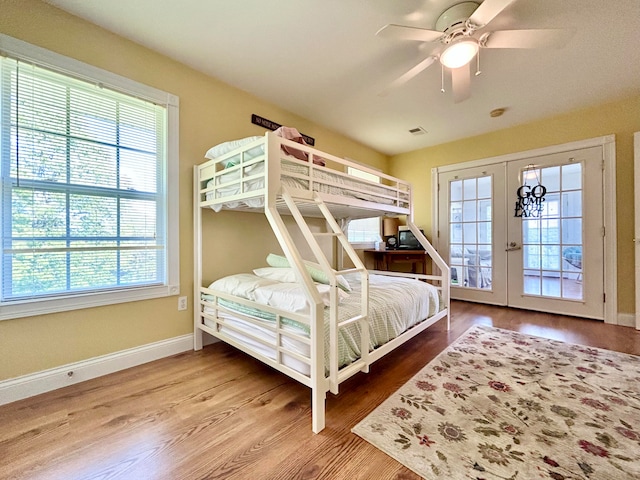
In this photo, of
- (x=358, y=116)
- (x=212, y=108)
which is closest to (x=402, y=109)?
(x=358, y=116)

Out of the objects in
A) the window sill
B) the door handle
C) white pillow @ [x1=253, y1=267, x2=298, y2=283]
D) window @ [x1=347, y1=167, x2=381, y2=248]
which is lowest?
the window sill

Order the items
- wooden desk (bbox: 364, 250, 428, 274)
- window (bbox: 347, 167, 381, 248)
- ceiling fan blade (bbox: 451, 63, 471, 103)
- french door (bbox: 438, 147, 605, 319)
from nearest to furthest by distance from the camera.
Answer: ceiling fan blade (bbox: 451, 63, 471, 103) → french door (bbox: 438, 147, 605, 319) → wooden desk (bbox: 364, 250, 428, 274) → window (bbox: 347, 167, 381, 248)

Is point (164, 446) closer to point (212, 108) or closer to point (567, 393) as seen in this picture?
point (567, 393)

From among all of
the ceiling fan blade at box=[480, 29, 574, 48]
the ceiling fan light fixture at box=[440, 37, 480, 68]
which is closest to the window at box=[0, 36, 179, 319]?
the ceiling fan light fixture at box=[440, 37, 480, 68]

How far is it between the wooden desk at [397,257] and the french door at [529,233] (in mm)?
607

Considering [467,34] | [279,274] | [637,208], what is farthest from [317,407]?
[637,208]

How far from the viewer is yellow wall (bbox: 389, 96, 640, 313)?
292 cm

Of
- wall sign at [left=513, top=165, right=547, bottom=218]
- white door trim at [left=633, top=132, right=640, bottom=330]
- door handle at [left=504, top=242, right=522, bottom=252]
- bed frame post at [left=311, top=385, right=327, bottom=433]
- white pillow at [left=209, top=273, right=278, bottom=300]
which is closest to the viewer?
bed frame post at [left=311, top=385, right=327, bottom=433]

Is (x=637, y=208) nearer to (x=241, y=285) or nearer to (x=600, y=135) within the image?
(x=600, y=135)

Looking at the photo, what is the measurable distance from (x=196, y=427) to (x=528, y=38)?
2927 mm

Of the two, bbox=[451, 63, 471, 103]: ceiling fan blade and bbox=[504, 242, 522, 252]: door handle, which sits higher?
bbox=[451, 63, 471, 103]: ceiling fan blade

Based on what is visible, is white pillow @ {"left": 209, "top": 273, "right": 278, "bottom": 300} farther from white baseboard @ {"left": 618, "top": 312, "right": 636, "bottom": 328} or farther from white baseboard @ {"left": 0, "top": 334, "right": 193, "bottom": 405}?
white baseboard @ {"left": 618, "top": 312, "right": 636, "bottom": 328}

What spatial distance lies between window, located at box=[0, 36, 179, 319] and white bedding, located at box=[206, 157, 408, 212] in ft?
1.82

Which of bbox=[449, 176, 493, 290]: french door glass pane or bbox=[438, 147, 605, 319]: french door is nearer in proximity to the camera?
bbox=[438, 147, 605, 319]: french door
